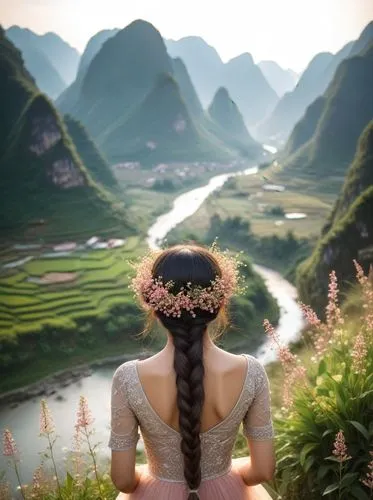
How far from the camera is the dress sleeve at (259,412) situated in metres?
2.39

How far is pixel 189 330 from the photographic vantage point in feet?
7.60

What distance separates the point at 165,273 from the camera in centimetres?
228

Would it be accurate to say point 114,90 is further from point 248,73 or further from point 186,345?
point 186,345

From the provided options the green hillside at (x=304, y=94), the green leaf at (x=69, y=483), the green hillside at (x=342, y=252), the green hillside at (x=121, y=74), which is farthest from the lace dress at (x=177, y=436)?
the green hillside at (x=304, y=94)

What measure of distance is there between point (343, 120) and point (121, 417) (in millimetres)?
61778

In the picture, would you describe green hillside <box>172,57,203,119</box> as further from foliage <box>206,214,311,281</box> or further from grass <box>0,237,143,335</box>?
grass <box>0,237,143,335</box>

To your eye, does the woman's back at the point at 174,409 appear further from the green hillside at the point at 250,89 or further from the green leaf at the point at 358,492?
the green hillside at the point at 250,89

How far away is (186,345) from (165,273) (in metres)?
0.34

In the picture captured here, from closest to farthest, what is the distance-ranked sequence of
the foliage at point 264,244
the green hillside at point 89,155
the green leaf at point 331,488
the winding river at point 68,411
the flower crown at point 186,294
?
the flower crown at point 186,294 < the green leaf at point 331,488 < the winding river at point 68,411 < the foliage at point 264,244 < the green hillside at point 89,155

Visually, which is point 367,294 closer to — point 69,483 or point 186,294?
point 186,294

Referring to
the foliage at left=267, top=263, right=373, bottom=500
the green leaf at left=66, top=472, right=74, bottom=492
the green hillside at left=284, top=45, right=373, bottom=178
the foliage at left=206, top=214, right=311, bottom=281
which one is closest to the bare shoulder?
the foliage at left=267, top=263, right=373, bottom=500

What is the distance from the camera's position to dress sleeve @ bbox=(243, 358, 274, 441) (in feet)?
7.83

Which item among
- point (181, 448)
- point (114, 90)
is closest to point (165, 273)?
point (181, 448)

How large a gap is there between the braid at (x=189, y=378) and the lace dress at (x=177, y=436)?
0.31 ft
